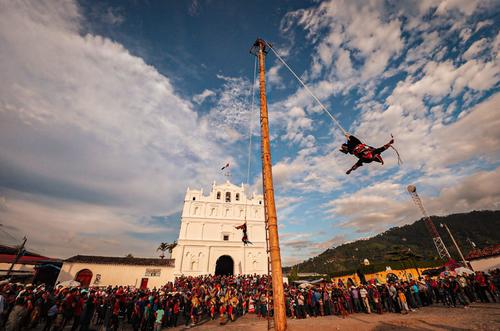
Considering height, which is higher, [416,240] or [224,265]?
[416,240]

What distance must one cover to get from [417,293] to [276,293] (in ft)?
42.9

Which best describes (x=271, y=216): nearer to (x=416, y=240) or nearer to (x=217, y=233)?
(x=217, y=233)

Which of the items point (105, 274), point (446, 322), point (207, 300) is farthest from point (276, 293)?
point (105, 274)

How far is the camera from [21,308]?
26.2 ft

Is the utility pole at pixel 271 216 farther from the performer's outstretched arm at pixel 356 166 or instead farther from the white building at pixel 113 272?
the white building at pixel 113 272

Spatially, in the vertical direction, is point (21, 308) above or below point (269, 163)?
below

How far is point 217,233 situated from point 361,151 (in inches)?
1211

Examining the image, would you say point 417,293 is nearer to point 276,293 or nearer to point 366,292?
point 366,292

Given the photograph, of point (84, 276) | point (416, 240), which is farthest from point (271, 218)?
point (416, 240)

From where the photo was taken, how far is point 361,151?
7.69m

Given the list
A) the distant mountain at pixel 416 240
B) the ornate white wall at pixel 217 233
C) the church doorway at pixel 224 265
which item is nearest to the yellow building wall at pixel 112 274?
the ornate white wall at pixel 217 233

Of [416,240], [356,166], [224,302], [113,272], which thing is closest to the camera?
[356,166]

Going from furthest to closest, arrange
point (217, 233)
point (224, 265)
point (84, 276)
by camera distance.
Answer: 1. point (224, 265)
2. point (217, 233)
3. point (84, 276)

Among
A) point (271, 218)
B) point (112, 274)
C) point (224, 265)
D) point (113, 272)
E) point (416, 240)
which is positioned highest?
point (416, 240)
